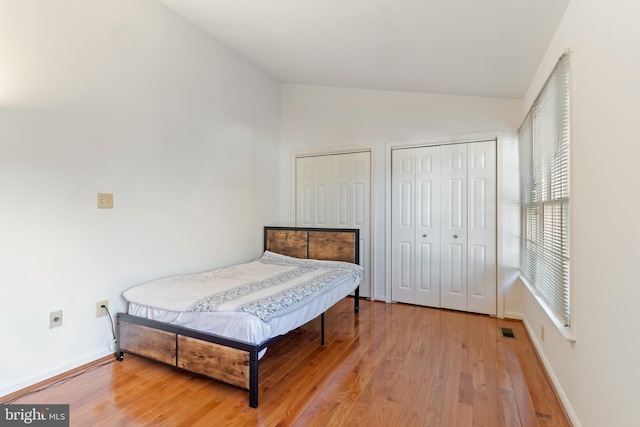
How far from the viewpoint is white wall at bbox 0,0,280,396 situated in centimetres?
198

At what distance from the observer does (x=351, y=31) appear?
2494mm

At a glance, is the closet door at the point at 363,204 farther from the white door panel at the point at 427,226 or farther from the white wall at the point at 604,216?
the white wall at the point at 604,216

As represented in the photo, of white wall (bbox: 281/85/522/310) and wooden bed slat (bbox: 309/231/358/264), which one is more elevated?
white wall (bbox: 281/85/522/310)

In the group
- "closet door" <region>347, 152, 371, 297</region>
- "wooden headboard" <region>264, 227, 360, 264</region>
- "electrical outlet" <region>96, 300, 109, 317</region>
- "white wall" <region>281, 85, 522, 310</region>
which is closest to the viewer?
"electrical outlet" <region>96, 300, 109, 317</region>

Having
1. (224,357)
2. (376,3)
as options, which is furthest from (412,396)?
(376,3)

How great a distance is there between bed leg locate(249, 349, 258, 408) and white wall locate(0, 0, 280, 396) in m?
1.39

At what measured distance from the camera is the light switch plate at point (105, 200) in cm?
239

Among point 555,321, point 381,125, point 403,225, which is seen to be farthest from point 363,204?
point 555,321

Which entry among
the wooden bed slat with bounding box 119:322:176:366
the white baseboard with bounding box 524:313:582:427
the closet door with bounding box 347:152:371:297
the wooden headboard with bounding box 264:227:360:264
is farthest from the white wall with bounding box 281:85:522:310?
the wooden bed slat with bounding box 119:322:176:366

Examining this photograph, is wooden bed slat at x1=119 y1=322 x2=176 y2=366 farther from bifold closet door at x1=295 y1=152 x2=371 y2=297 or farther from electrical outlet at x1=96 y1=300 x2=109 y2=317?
bifold closet door at x1=295 y1=152 x2=371 y2=297

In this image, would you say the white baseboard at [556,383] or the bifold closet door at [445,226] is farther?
the bifold closet door at [445,226]

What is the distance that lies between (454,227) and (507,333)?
46.6 inches

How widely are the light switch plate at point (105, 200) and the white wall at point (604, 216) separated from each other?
3057mm

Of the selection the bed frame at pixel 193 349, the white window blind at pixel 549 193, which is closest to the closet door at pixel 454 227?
the white window blind at pixel 549 193
